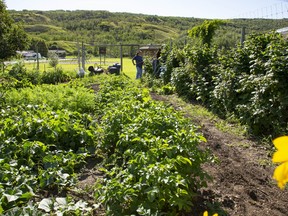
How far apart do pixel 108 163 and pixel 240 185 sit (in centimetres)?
157

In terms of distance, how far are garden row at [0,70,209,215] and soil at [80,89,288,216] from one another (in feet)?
0.55

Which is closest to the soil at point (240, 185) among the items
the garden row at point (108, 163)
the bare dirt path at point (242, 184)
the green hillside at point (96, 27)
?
the bare dirt path at point (242, 184)

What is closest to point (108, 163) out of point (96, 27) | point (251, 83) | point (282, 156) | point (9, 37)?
point (251, 83)

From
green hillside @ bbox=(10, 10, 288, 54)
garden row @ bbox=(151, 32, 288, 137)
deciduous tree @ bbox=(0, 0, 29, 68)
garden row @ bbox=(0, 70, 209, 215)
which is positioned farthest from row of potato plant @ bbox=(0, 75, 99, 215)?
green hillside @ bbox=(10, 10, 288, 54)

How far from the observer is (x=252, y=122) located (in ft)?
19.1

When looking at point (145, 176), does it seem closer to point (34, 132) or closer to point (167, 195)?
point (167, 195)

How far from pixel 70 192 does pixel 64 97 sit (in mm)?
4076

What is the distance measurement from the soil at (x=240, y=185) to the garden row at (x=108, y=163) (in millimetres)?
166

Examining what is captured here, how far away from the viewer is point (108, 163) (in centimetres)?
398

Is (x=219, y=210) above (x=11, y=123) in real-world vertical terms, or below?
below

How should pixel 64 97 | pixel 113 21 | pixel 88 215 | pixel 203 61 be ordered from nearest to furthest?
pixel 88 215
pixel 64 97
pixel 203 61
pixel 113 21

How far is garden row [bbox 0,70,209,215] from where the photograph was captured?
8.25 ft

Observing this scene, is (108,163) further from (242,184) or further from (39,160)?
(242,184)

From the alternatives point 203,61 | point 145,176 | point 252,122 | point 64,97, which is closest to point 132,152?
point 145,176
